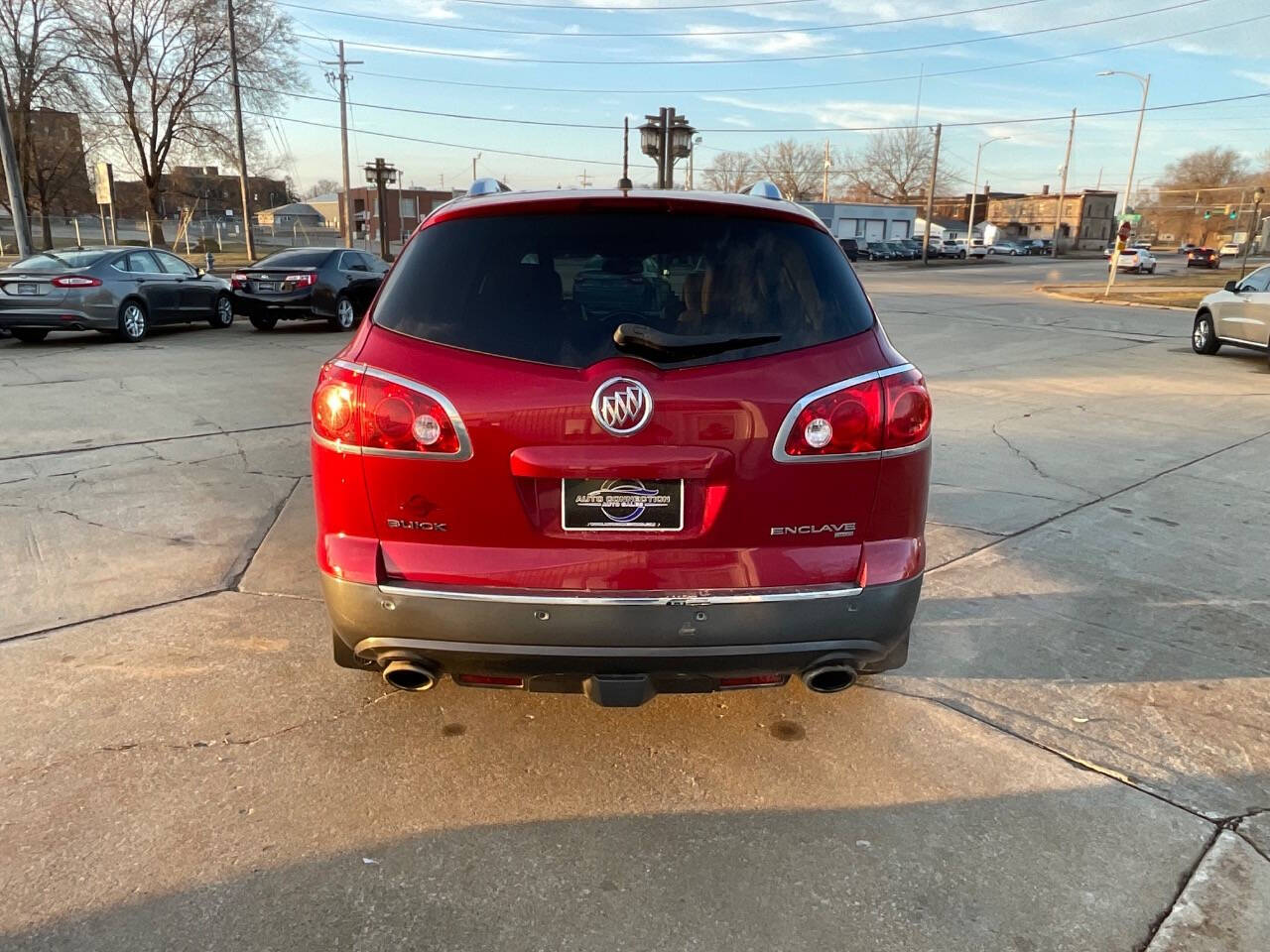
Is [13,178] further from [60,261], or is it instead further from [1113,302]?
[1113,302]

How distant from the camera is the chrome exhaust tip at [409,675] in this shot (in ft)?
8.55

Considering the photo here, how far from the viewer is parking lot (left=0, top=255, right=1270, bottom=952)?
232 cm

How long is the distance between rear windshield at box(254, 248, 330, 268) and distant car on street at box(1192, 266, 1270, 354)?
1513 cm

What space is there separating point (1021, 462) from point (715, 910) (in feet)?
19.0

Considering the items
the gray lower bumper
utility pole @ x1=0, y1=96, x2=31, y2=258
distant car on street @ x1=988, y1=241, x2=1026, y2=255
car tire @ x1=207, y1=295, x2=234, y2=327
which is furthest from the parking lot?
distant car on street @ x1=988, y1=241, x2=1026, y2=255

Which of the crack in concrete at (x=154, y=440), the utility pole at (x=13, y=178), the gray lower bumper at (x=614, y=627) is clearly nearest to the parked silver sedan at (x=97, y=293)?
the utility pole at (x=13, y=178)

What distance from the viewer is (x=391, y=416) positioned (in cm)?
250

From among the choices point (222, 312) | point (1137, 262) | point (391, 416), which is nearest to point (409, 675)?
point (391, 416)

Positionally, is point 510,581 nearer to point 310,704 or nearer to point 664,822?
point 664,822

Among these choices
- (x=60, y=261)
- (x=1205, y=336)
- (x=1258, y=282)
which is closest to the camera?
(x=60, y=261)

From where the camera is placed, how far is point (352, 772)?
2896 millimetres

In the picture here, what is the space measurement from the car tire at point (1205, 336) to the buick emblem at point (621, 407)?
15327 millimetres

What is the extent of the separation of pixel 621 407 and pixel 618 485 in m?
0.23

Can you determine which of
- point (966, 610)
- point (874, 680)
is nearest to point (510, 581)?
point (874, 680)
